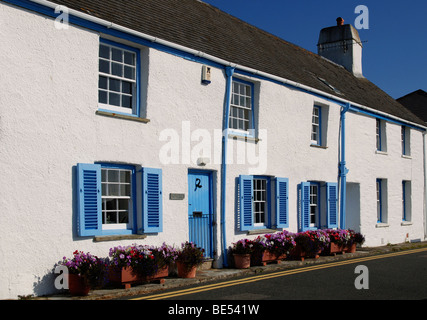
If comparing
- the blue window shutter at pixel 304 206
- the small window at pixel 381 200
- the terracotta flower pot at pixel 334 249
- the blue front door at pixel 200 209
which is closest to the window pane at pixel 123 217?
the blue front door at pixel 200 209

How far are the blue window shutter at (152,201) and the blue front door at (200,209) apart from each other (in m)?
1.34

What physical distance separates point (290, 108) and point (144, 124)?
6.00 metres

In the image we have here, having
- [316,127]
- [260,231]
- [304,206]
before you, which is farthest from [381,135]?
[260,231]

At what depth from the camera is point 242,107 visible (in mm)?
14445

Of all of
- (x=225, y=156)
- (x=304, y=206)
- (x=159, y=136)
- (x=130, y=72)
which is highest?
(x=130, y=72)

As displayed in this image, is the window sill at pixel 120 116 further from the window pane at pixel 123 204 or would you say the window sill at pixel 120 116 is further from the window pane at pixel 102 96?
the window pane at pixel 123 204

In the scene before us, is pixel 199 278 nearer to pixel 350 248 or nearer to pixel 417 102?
pixel 350 248

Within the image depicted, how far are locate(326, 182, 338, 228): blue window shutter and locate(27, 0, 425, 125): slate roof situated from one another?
10.9ft

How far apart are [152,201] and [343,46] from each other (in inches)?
702

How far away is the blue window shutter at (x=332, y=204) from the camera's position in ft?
57.3

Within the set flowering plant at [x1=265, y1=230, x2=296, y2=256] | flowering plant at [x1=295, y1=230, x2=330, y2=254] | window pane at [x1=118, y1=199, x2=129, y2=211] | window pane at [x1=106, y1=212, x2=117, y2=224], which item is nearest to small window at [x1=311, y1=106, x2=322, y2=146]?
flowering plant at [x1=295, y1=230, x2=330, y2=254]

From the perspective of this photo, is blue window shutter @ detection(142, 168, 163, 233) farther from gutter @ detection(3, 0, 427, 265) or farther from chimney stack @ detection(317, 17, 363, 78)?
chimney stack @ detection(317, 17, 363, 78)

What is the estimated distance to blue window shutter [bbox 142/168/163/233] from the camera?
1110 centimetres

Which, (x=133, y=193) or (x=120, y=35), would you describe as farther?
(x=133, y=193)
